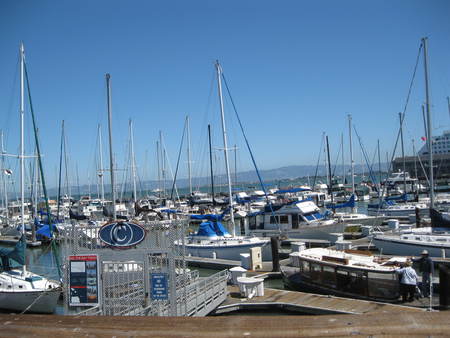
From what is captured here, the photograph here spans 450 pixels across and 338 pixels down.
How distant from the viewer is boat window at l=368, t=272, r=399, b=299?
52.3ft

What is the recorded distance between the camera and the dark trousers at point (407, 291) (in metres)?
15.5

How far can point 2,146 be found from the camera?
53906 mm

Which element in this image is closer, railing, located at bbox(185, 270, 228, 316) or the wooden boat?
railing, located at bbox(185, 270, 228, 316)

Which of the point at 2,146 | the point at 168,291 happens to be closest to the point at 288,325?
the point at 168,291

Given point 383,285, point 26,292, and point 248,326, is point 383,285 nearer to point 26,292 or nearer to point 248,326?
point 248,326

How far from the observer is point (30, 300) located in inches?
778

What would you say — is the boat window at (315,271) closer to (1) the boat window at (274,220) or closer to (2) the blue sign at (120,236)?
(2) the blue sign at (120,236)

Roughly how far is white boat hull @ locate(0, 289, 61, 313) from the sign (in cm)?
773

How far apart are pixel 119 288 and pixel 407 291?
10619 mm

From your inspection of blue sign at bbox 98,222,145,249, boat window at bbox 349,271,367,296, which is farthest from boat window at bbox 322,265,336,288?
blue sign at bbox 98,222,145,249

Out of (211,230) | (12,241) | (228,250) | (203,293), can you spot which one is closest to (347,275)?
(203,293)

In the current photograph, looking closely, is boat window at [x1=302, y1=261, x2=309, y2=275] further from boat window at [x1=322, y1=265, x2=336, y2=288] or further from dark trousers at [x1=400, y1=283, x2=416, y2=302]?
dark trousers at [x1=400, y1=283, x2=416, y2=302]

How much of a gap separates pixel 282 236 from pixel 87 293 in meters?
23.4

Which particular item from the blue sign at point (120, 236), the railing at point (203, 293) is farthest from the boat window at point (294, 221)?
the blue sign at point (120, 236)
